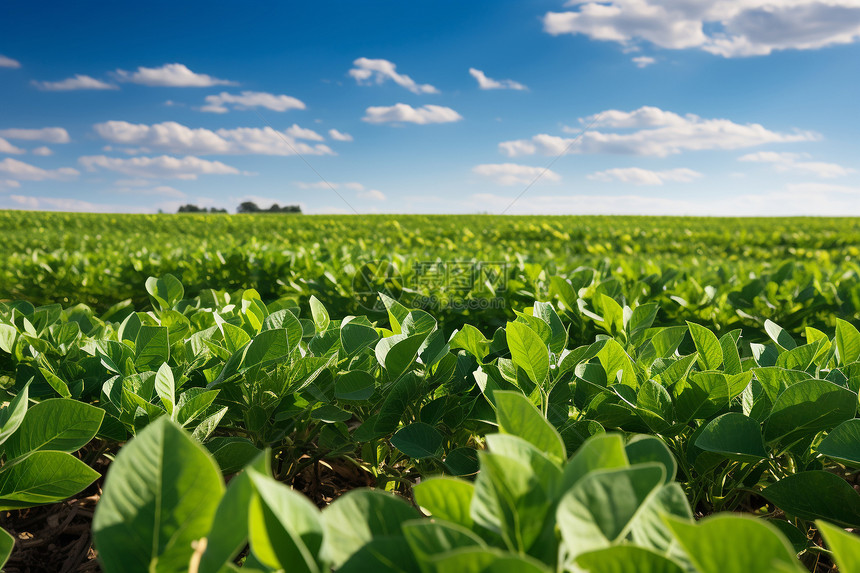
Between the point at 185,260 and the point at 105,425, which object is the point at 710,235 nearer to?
the point at 185,260

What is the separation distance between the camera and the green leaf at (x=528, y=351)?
1.33 metres

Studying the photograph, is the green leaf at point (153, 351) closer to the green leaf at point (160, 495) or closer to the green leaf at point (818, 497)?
the green leaf at point (160, 495)

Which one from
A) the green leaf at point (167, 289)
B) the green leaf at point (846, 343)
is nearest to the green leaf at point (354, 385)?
the green leaf at point (846, 343)

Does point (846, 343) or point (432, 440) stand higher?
point (846, 343)

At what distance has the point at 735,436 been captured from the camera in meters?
1.14

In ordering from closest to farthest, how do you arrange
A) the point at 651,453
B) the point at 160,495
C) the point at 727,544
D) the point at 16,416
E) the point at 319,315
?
the point at 727,544 < the point at 160,495 < the point at 651,453 < the point at 16,416 < the point at 319,315

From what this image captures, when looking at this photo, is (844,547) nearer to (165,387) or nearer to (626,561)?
(626,561)

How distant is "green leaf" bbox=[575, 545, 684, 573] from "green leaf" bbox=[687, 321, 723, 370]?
1.05 metres

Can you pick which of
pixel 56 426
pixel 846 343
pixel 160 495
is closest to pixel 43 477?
pixel 56 426

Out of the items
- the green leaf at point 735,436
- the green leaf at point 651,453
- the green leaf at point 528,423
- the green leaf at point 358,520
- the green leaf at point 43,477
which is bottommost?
the green leaf at point 43,477

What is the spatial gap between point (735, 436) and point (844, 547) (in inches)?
22.2

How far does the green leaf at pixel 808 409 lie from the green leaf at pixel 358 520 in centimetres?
89

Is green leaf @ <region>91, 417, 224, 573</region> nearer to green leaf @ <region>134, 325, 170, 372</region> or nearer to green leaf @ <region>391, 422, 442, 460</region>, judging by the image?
green leaf @ <region>391, 422, 442, 460</region>

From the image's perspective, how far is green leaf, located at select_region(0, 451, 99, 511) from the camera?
1.05 m
